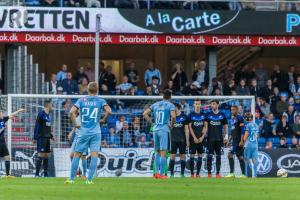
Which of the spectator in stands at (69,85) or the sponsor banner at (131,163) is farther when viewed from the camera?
the spectator in stands at (69,85)

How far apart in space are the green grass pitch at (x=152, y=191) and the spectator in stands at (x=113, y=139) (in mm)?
8646

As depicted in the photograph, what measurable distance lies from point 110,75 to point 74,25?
2.15 metres

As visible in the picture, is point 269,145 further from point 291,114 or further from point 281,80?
point 281,80

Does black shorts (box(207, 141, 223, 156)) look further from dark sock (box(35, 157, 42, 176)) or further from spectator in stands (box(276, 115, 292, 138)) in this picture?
spectator in stands (box(276, 115, 292, 138))

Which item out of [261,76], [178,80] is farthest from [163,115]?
[261,76]

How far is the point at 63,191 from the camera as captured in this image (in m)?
19.0

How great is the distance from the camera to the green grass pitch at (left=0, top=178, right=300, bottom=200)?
17.9 metres

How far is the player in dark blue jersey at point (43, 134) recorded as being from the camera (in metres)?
28.7

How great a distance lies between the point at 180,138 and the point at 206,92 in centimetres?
608

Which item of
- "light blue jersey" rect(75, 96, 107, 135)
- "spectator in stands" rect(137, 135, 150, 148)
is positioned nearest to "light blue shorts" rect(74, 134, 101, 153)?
"light blue jersey" rect(75, 96, 107, 135)

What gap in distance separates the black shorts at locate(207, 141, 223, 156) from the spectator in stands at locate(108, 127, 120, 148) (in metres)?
3.29

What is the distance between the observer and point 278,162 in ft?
106

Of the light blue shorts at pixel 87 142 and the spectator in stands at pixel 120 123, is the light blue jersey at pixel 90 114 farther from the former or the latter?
the spectator in stands at pixel 120 123

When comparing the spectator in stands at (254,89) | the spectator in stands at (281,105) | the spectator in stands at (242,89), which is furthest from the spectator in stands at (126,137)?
the spectator in stands at (281,105)
